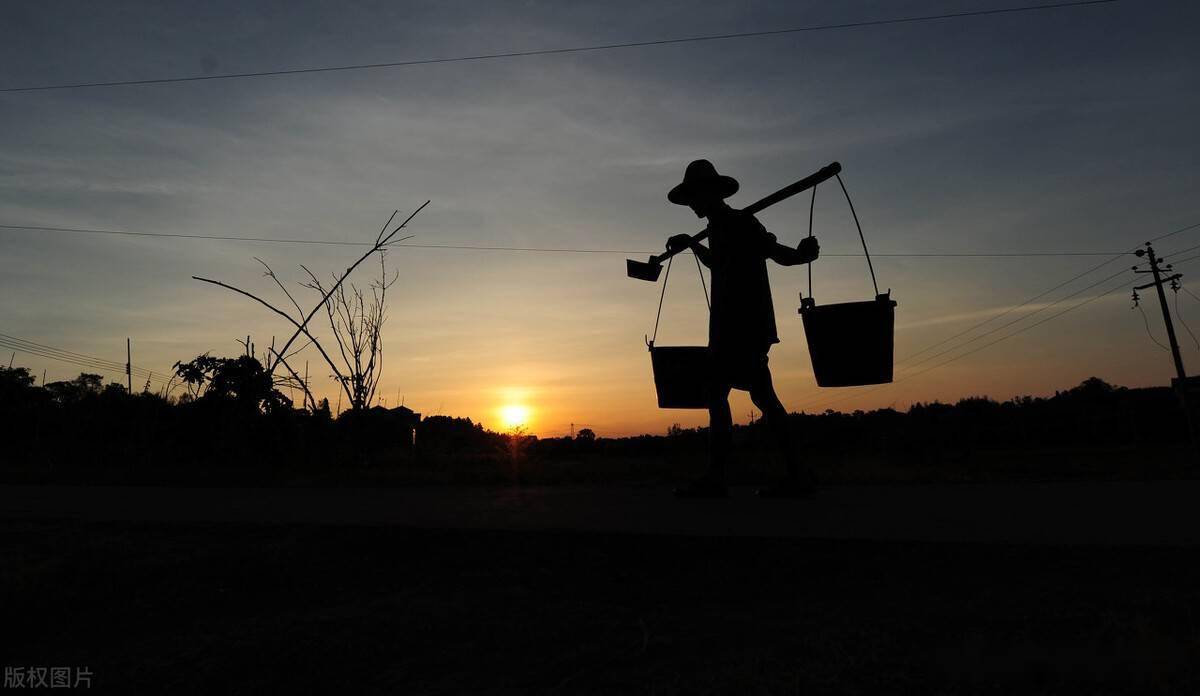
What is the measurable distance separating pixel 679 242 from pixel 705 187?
0.46 m

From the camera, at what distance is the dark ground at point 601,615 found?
175 cm

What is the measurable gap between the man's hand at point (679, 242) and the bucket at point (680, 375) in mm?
702

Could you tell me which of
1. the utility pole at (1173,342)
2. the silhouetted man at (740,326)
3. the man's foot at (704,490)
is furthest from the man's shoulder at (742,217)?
the utility pole at (1173,342)

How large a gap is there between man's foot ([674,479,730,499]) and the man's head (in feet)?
5.86

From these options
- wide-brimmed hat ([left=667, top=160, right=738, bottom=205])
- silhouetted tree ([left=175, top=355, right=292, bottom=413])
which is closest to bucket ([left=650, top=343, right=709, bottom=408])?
wide-brimmed hat ([left=667, top=160, right=738, bottom=205])

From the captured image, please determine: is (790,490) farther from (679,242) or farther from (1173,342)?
(1173,342)

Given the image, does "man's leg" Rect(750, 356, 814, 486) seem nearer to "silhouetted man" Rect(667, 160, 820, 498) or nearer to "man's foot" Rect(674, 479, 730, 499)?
"silhouetted man" Rect(667, 160, 820, 498)

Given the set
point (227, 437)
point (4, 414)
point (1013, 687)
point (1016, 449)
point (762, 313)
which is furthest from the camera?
point (1016, 449)

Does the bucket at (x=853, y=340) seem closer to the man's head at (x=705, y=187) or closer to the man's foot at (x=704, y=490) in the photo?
the man's foot at (x=704, y=490)

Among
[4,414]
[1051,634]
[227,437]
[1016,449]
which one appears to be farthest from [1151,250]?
[4,414]

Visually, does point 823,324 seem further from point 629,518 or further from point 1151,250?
point 1151,250

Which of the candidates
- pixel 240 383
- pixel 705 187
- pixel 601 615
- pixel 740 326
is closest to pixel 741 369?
pixel 740 326

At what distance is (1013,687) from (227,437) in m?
12.9

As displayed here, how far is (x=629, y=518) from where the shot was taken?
12.1 feet
